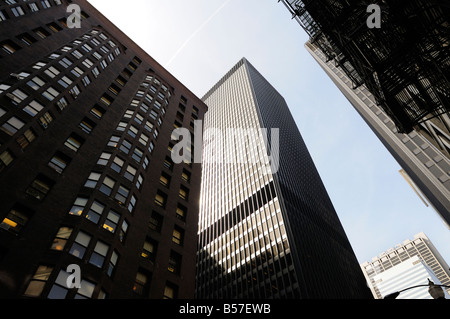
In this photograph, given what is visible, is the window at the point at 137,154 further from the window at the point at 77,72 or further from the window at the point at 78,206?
the window at the point at 77,72

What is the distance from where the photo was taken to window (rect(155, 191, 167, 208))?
29.8 m

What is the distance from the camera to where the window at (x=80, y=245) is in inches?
737

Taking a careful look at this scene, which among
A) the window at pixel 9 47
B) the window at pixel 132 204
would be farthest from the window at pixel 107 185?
the window at pixel 9 47

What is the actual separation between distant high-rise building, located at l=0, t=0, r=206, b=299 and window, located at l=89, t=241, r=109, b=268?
73 mm

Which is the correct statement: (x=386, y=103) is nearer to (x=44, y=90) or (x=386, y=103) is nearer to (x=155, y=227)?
(x=155, y=227)

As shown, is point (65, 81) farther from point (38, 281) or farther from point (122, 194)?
point (38, 281)

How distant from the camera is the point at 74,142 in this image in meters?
26.5

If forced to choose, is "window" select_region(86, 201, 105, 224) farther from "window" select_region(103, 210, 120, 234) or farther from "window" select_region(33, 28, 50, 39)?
"window" select_region(33, 28, 50, 39)

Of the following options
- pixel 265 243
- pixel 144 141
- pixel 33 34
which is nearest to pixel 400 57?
pixel 144 141

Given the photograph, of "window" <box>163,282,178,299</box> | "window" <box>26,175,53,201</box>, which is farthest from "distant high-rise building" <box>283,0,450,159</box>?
"window" <box>26,175,53,201</box>

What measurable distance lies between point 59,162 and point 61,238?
24.4 ft

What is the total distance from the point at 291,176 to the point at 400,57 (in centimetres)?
9386

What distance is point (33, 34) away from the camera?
32.1m

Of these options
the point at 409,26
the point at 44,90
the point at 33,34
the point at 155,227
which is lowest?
the point at 409,26
